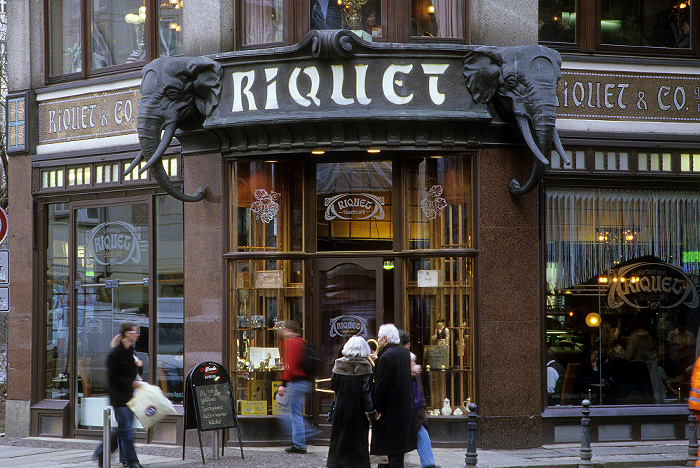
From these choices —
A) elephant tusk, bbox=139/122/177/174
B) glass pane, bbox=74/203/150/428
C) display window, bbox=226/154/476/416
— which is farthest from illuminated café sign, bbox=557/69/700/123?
glass pane, bbox=74/203/150/428

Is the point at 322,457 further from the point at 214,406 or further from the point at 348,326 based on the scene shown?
the point at 348,326

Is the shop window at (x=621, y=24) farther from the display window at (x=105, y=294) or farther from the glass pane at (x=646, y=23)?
the display window at (x=105, y=294)

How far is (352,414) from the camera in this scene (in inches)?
433

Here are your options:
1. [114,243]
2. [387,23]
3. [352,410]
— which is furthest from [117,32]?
[352,410]

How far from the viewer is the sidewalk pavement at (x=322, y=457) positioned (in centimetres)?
1237

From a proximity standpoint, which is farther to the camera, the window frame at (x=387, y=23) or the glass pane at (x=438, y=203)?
the glass pane at (x=438, y=203)

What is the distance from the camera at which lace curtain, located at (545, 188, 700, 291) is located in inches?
566

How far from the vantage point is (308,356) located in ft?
43.7

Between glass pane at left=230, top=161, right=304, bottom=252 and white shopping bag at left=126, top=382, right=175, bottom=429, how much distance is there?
3.15 metres

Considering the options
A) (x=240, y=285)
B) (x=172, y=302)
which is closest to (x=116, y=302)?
(x=172, y=302)

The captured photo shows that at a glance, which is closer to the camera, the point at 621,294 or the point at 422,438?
the point at 422,438

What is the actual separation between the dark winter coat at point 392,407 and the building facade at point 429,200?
268 cm

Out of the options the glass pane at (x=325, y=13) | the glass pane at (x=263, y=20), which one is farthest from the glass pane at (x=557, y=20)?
the glass pane at (x=263, y=20)

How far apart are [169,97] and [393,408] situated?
589cm
